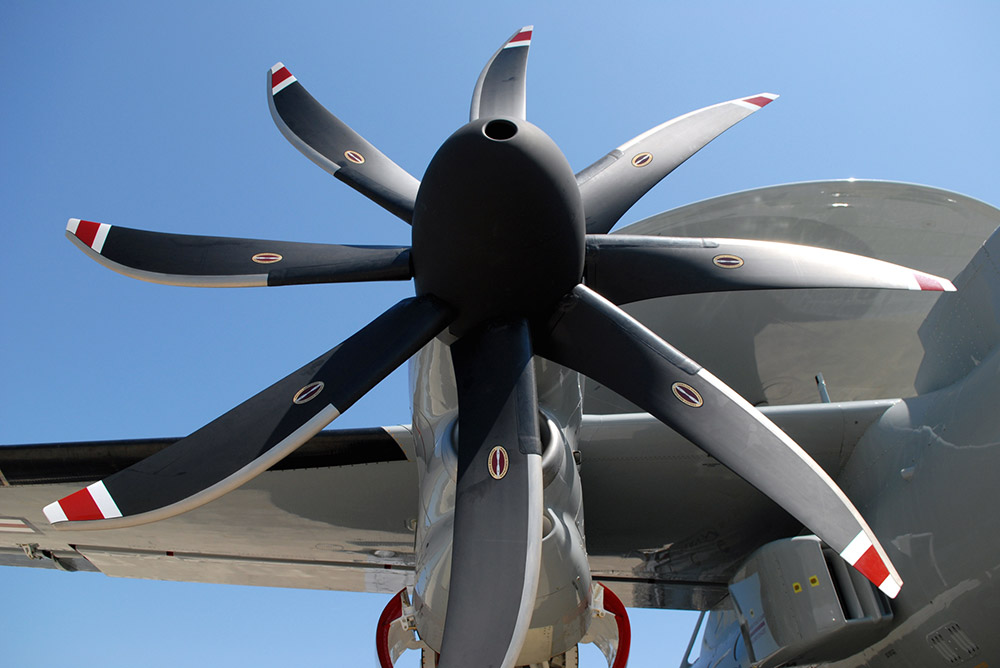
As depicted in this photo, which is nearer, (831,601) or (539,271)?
(539,271)

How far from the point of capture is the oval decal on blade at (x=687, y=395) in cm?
389

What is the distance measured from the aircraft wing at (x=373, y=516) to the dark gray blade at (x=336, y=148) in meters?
1.92

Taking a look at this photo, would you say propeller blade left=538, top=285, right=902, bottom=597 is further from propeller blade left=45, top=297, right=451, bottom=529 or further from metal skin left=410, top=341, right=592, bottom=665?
propeller blade left=45, top=297, right=451, bottom=529

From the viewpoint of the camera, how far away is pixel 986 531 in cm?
443

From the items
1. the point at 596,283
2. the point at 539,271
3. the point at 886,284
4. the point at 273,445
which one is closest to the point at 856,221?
the point at 886,284

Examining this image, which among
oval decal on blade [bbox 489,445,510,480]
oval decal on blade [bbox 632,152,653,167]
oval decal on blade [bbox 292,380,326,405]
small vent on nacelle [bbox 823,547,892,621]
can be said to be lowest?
small vent on nacelle [bbox 823,547,892,621]

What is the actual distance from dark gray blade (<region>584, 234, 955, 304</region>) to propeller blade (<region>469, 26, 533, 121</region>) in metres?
1.11

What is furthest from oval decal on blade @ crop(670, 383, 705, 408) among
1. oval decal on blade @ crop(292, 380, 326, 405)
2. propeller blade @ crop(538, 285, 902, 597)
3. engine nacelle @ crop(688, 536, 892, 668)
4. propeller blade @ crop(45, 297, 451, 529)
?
engine nacelle @ crop(688, 536, 892, 668)

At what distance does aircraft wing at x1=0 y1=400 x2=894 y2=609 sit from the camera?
5914mm

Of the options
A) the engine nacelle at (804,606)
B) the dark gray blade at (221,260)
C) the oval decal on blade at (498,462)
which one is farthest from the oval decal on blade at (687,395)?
the engine nacelle at (804,606)

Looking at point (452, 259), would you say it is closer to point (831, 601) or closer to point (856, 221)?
point (831, 601)

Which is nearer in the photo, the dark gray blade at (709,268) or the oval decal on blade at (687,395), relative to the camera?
the oval decal on blade at (687,395)

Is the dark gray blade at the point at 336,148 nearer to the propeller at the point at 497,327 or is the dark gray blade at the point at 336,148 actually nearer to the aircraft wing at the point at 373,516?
the propeller at the point at 497,327

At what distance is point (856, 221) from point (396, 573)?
6567mm
